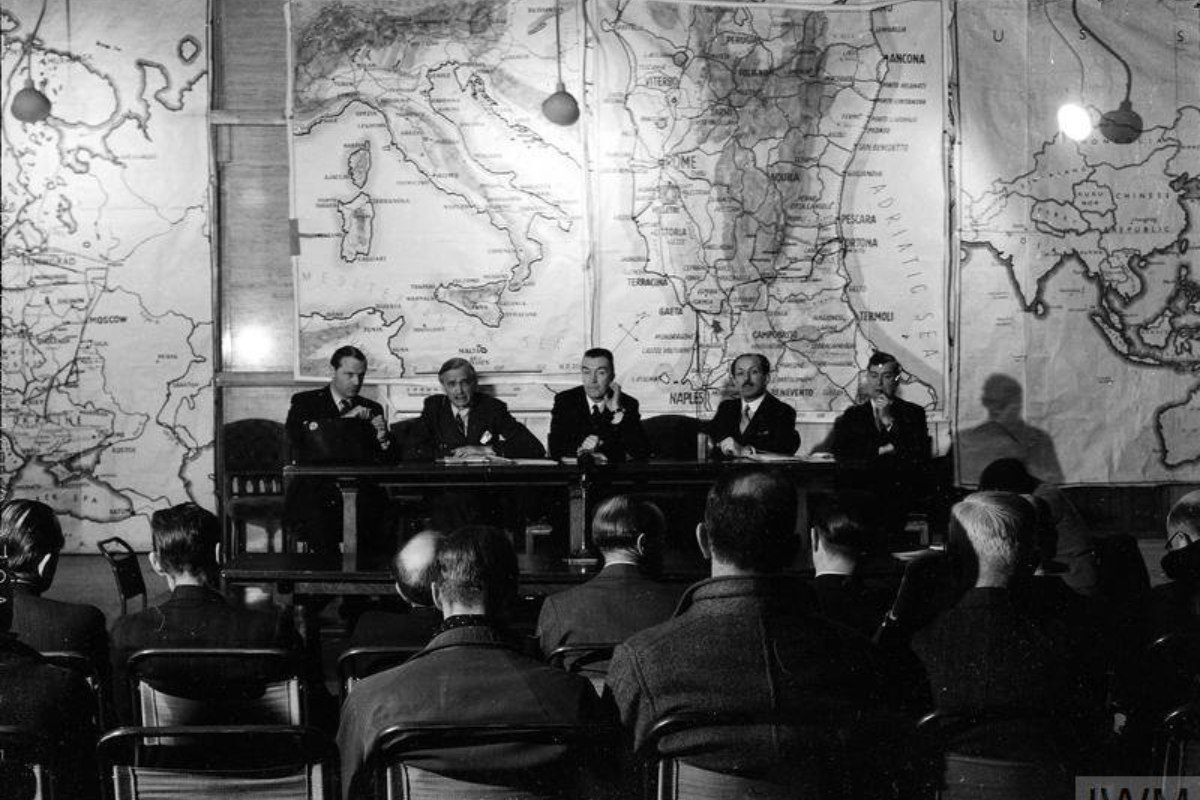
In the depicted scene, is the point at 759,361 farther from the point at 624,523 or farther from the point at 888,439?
the point at 624,523

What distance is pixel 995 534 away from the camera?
2.81 metres

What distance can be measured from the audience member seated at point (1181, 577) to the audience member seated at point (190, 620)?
2.15 m

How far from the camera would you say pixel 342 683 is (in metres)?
2.94

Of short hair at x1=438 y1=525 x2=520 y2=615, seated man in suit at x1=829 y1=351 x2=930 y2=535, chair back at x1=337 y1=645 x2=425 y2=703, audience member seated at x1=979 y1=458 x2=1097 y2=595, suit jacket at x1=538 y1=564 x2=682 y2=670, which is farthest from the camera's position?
seated man in suit at x1=829 y1=351 x2=930 y2=535

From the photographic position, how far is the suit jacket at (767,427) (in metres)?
6.90

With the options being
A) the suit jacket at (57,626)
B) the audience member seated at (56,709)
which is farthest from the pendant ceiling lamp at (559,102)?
the audience member seated at (56,709)

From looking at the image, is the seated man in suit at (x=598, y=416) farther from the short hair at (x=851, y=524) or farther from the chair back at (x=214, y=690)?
the chair back at (x=214, y=690)

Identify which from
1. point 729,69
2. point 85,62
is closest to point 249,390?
point 85,62

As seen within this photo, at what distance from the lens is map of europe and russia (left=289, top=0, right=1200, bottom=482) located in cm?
740

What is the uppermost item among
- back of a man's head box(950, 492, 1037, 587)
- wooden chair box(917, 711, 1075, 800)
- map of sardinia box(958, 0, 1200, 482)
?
map of sardinia box(958, 0, 1200, 482)

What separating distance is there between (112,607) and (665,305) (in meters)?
3.37

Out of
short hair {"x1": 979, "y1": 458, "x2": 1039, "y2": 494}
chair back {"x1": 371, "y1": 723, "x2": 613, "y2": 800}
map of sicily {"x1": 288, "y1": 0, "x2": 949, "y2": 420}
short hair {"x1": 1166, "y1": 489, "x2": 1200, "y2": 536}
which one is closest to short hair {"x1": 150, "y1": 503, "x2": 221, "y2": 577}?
chair back {"x1": 371, "y1": 723, "x2": 613, "y2": 800}

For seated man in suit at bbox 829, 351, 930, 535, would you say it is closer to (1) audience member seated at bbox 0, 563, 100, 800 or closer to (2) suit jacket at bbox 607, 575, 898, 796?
(2) suit jacket at bbox 607, 575, 898, 796

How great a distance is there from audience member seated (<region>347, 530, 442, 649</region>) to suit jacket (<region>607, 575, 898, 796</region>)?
96 centimetres
